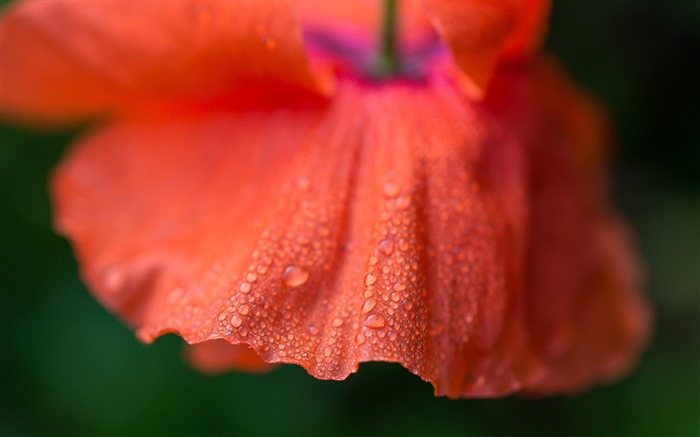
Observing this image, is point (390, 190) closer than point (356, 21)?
Yes

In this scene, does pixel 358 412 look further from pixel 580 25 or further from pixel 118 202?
pixel 580 25

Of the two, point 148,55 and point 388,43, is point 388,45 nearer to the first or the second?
point 388,43

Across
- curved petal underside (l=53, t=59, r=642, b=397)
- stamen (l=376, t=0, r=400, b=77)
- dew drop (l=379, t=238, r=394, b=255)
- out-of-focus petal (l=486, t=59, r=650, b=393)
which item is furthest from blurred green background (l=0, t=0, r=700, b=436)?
dew drop (l=379, t=238, r=394, b=255)

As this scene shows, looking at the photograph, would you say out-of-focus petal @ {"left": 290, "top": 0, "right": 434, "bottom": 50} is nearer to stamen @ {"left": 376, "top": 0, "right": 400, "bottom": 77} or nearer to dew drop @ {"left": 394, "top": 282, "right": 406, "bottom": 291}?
stamen @ {"left": 376, "top": 0, "right": 400, "bottom": 77}

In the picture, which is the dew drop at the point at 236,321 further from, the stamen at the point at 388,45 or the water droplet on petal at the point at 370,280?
the stamen at the point at 388,45

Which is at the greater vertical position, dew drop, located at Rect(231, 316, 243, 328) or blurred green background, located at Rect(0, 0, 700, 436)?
dew drop, located at Rect(231, 316, 243, 328)

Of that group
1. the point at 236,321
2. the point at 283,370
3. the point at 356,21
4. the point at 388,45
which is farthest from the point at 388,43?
the point at 283,370
